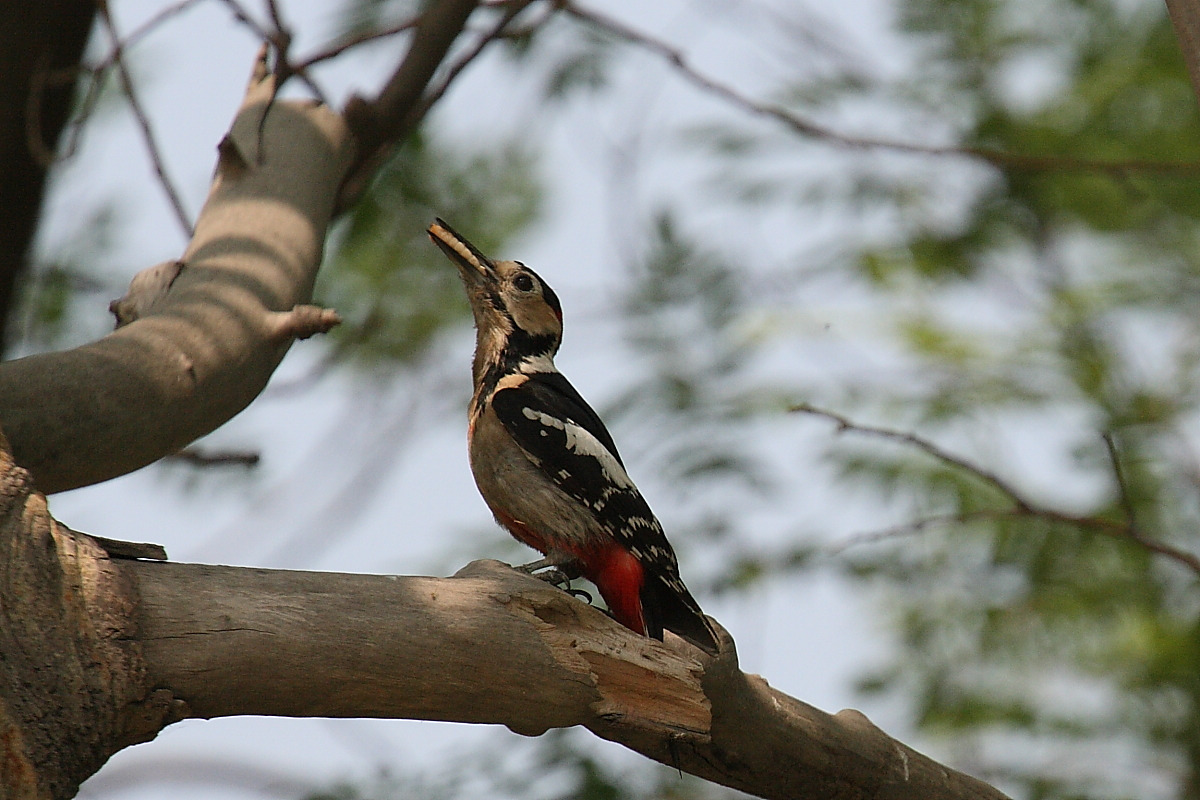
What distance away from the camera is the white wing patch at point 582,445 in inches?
137

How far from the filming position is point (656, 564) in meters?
3.34

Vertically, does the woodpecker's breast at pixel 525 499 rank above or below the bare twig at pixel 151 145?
below

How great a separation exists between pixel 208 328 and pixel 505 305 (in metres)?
1.33

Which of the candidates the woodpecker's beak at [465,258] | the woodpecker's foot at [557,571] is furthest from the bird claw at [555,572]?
the woodpecker's beak at [465,258]

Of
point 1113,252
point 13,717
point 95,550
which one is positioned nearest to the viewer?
point 13,717

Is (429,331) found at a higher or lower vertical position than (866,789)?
higher

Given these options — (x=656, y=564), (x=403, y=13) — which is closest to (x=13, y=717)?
(x=656, y=564)

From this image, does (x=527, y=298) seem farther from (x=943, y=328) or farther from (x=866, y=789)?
(x=943, y=328)

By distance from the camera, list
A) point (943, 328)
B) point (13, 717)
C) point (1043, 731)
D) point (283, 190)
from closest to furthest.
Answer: point (13, 717)
point (283, 190)
point (1043, 731)
point (943, 328)

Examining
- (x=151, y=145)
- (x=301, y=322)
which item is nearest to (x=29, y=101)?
(x=151, y=145)

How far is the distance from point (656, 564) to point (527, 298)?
1.22 metres

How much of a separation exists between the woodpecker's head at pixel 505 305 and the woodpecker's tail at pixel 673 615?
1069 mm

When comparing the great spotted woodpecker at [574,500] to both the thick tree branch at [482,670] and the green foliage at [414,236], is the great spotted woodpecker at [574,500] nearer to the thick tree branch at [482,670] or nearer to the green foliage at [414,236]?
the thick tree branch at [482,670]

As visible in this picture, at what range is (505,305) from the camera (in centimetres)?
417
